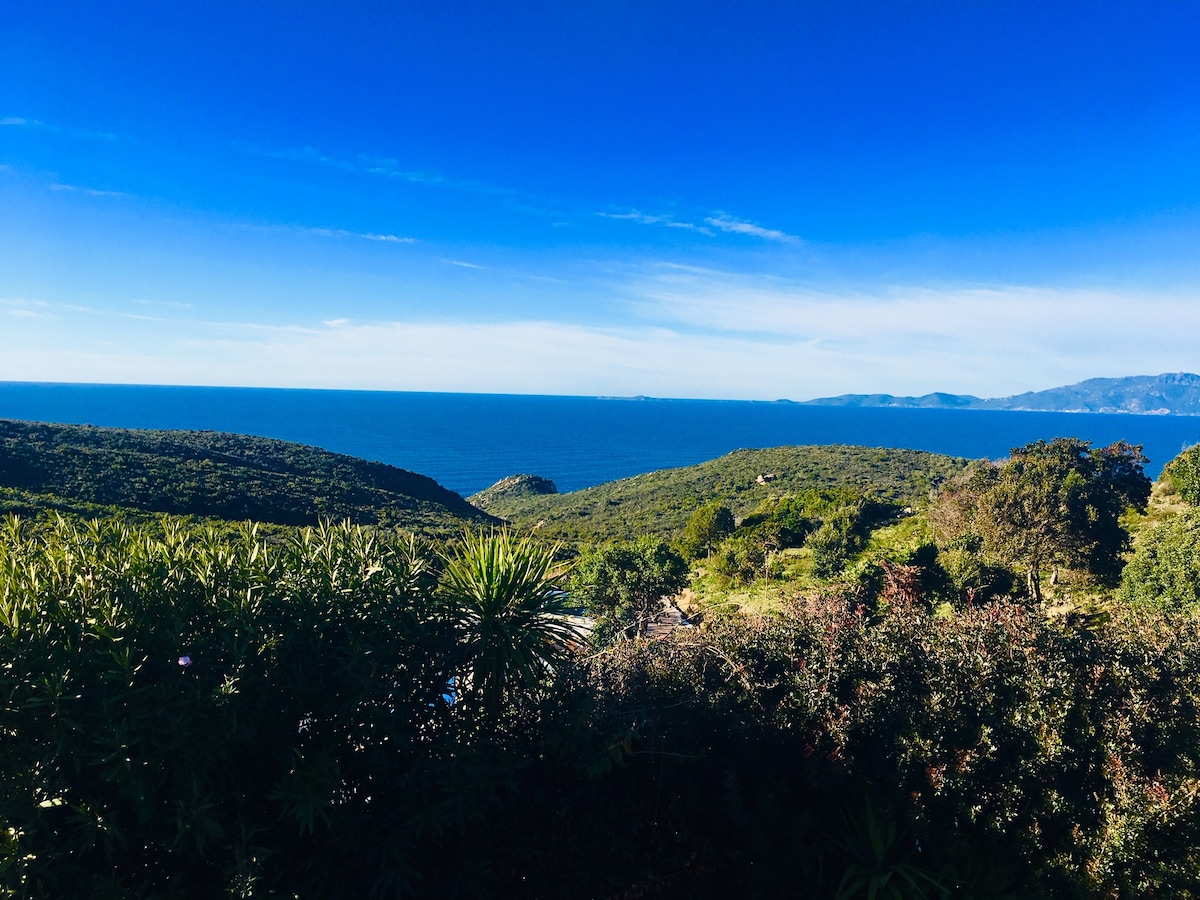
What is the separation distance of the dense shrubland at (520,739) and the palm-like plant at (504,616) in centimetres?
4

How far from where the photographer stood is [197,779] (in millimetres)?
4574

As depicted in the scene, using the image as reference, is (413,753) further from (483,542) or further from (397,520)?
(397,520)

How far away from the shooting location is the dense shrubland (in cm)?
463

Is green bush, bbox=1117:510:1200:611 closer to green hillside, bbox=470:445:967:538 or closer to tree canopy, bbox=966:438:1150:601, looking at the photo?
tree canopy, bbox=966:438:1150:601

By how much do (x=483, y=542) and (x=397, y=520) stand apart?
42.6 meters

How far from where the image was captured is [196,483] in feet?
149

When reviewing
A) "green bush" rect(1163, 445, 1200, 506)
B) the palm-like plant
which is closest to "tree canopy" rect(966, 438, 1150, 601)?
"green bush" rect(1163, 445, 1200, 506)

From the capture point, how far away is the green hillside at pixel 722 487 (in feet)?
177

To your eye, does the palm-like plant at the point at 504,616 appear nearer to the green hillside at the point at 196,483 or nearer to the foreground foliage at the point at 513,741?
the foreground foliage at the point at 513,741

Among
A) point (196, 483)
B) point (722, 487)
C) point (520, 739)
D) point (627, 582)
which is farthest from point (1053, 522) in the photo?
point (196, 483)

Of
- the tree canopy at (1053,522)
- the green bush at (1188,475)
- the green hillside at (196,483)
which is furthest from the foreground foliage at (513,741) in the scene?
the green hillside at (196,483)

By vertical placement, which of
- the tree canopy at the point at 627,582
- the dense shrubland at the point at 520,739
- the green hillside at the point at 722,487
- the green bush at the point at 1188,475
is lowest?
the green hillside at the point at 722,487

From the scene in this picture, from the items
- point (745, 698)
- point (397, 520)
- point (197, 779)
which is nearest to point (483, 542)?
point (197, 779)

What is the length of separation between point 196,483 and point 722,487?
5008cm
